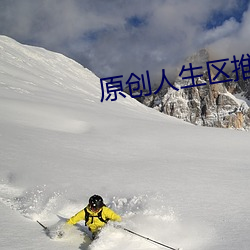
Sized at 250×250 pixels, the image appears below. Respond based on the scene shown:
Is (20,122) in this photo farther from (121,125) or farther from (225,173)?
(225,173)

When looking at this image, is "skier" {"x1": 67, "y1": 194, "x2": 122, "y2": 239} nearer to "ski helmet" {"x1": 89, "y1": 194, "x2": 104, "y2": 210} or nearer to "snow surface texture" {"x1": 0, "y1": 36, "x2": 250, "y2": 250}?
"ski helmet" {"x1": 89, "y1": 194, "x2": 104, "y2": 210}

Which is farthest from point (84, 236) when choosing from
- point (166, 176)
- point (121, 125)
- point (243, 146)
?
point (121, 125)

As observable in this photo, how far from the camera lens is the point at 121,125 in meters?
16.8

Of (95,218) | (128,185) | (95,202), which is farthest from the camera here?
(128,185)

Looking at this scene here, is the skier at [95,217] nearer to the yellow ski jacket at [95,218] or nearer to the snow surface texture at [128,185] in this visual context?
the yellow ski jacket at [95,218]

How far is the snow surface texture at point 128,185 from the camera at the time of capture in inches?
205

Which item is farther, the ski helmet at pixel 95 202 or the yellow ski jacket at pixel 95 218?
the yellow ski jacket at pixel 95 218

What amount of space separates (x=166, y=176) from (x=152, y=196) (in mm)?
1581

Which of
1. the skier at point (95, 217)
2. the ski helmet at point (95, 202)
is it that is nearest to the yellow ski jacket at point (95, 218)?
the skier at point (95, 217)

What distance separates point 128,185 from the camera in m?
7.64

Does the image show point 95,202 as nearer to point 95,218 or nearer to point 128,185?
point 95,218

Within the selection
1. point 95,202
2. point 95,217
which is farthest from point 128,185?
point 95,202

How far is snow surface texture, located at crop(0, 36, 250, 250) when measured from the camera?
5.20 metres

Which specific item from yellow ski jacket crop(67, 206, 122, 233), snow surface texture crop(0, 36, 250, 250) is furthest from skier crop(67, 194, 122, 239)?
snow surface texture crop(0, 36, 250, 250)
